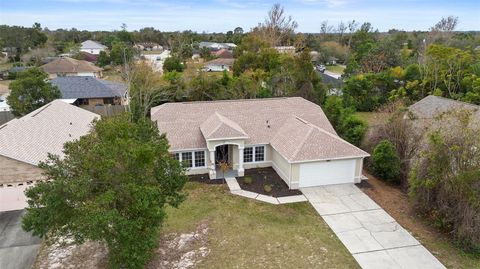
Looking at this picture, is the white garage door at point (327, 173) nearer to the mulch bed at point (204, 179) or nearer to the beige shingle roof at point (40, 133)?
the mulch bed at point (204, 179)

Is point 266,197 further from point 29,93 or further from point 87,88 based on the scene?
point 87,88

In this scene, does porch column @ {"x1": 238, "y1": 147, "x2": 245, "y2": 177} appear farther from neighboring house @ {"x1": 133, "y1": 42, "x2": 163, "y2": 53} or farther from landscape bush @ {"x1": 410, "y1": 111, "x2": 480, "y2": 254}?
neighboring house @ {"x1": 133, "y1": 42, "x2": 163, "y2": 53}

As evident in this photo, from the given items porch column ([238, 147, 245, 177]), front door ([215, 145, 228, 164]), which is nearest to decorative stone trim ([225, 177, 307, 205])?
porch column ([238, 147, 245, 177])

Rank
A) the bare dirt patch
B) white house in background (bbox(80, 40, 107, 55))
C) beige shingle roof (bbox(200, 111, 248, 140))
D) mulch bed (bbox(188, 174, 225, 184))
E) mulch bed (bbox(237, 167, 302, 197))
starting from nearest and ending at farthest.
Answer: the bare dirt patch, mulch bed (bbox(237, 167, 302, 197)), beige shingle roof (bbox(200, 111, 248, 140)), mulch bed (bbox(188, 174, 225, 184)), white house in background (bbox(80, 40, 107, 55))

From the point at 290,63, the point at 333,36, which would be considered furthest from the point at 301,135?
the point at 333,36

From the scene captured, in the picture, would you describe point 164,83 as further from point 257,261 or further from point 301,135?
point 257,261

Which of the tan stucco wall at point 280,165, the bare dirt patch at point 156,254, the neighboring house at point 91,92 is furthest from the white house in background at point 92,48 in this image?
the bare dirt patch at point 156,254

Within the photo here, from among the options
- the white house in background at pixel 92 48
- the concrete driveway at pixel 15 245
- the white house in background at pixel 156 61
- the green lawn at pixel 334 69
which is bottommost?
the concrete driveway at pixel 15 245

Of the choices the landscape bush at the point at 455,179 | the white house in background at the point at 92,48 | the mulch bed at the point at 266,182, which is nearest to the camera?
the landscape bush at the point at 455,179
